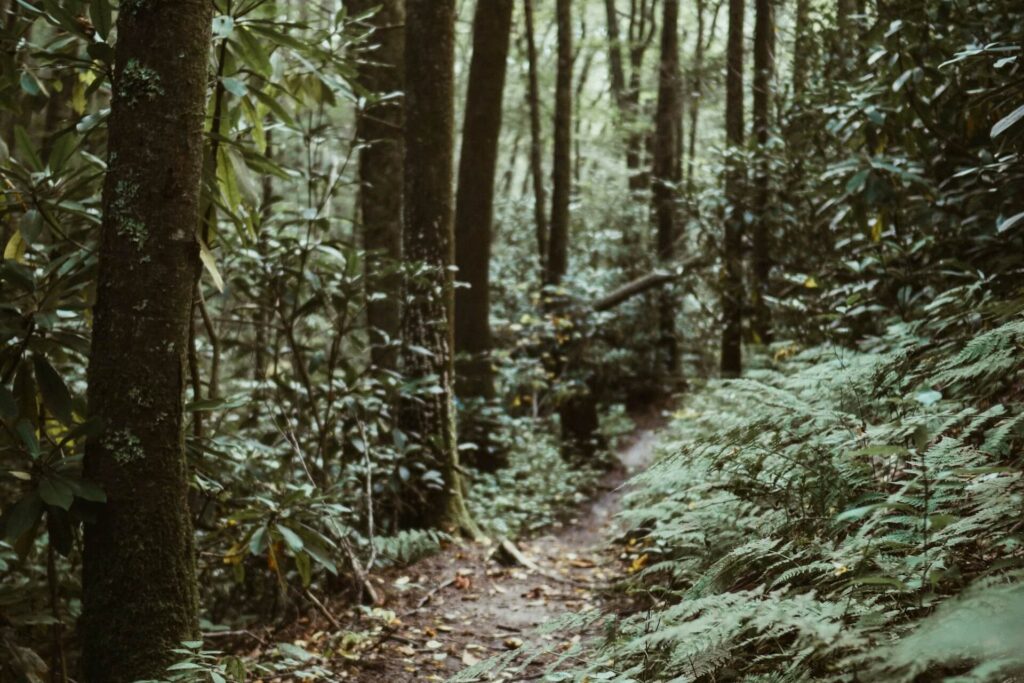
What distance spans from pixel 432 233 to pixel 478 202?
104 inches

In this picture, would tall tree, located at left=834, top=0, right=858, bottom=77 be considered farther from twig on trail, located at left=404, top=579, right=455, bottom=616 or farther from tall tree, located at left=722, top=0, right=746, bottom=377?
twig on trail, located at left=404, top=579, right=455, bottom=616

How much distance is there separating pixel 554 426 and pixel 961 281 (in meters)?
7.20

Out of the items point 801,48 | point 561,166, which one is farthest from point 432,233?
point 561,166

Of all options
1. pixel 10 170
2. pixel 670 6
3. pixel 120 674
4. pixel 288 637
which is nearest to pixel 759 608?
pixel 120 674

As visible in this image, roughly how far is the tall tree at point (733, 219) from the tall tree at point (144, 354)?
22.7 ft

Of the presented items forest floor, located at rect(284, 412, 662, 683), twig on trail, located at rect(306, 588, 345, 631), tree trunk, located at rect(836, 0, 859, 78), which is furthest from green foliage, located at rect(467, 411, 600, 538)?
tree trunk, located at rect(836, 0, 859, 78)

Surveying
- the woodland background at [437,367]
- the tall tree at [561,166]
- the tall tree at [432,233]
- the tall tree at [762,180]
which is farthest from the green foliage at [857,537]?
the tall tree at [561,166]

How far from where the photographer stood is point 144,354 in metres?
2.73

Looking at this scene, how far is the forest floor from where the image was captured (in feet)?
13.0

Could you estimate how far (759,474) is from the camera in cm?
363

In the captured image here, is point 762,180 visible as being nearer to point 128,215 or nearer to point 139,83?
point 139,83

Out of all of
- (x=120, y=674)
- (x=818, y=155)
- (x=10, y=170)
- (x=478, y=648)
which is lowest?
(x=478, y=648)

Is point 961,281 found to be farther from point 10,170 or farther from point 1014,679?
point 10,170

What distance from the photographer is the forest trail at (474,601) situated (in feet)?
13.1
